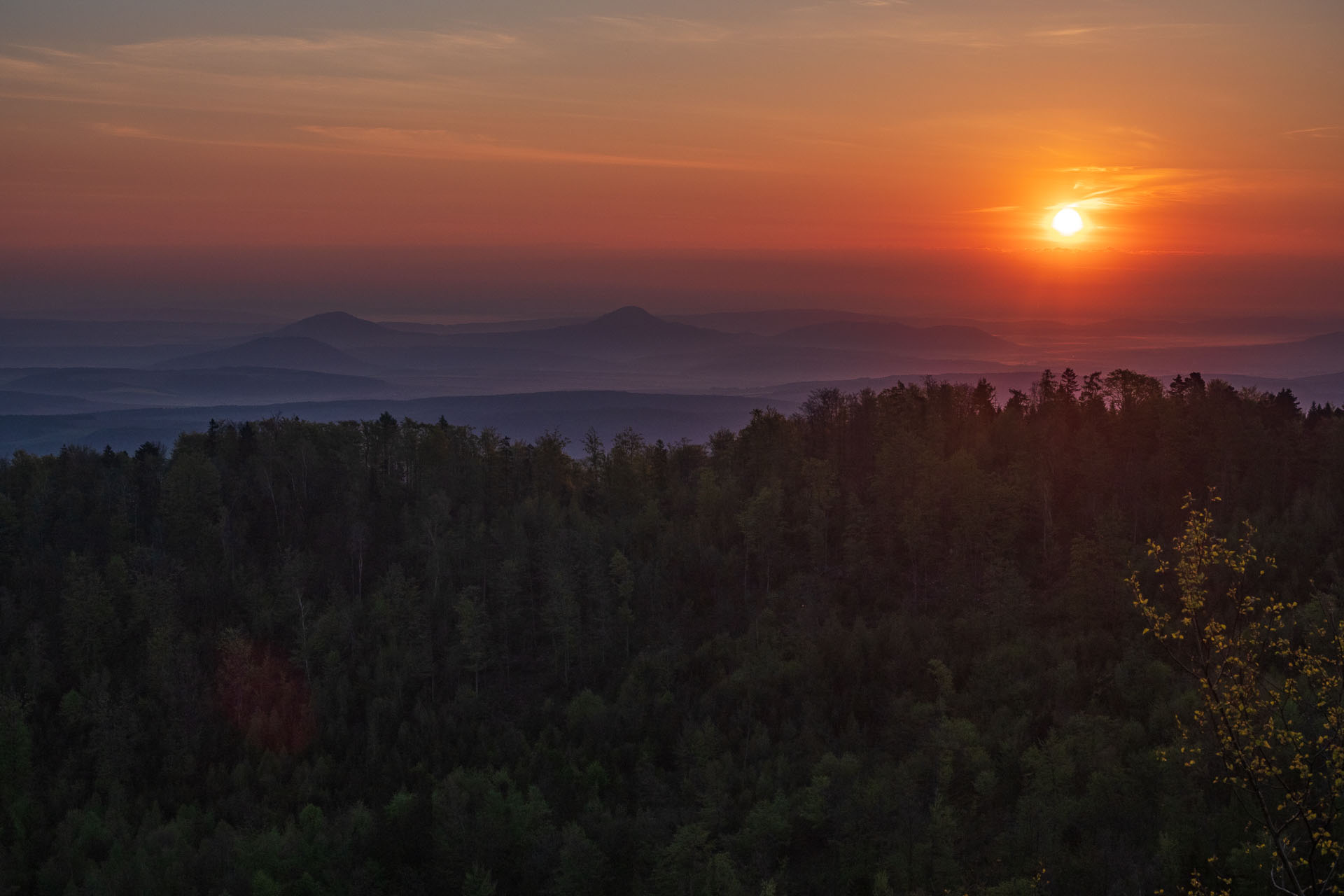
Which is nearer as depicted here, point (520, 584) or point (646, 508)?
point (520, 584)

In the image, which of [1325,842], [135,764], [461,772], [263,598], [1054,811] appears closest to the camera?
[1325,842]

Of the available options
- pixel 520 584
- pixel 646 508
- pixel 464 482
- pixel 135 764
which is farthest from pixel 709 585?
pixel 135 764

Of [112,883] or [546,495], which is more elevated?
[546,495]

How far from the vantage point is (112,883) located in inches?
2133

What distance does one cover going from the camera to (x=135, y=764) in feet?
231

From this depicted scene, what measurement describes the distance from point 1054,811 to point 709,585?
130 feet

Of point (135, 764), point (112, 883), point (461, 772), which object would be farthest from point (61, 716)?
point (461, 772)

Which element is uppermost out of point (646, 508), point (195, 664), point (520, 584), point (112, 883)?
point (646, 508)

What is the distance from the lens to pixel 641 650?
78750 millimetres

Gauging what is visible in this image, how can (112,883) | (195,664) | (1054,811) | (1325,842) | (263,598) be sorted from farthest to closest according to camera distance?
(263,598), (195,664), (112,883), (1054,811), (1325,842)

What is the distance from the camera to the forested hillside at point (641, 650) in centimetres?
5350

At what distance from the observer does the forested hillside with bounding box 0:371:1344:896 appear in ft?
176

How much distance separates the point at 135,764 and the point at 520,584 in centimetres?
3017

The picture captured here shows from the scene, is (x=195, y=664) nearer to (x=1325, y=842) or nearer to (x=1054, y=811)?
(x=1054, y=811)
